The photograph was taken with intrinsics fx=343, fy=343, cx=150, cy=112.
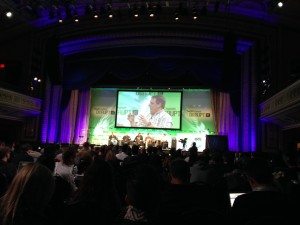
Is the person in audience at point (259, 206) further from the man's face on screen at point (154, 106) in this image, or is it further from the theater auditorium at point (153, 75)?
the man's face on screen at point (154, 106)

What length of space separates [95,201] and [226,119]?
43.9 ft

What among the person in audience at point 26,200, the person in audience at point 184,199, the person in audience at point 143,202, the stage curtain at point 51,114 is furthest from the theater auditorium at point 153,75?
the person in audience at point 26,200

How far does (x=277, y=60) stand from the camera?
12.7 metres

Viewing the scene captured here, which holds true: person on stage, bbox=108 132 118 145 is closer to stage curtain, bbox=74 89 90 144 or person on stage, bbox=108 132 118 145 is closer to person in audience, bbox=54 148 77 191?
stage curtain, bbox=74 89 90 144

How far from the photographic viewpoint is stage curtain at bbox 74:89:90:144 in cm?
1691

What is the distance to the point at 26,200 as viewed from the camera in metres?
1.63

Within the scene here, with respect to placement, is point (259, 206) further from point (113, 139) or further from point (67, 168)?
point (113, 139)

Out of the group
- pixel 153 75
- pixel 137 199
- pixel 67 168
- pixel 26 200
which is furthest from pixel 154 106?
pixel 26 200

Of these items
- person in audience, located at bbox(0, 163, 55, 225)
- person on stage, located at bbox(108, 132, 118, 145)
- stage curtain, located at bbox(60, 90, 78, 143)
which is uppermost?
stage curtain, located at bbox(60, 90, 78, 143)

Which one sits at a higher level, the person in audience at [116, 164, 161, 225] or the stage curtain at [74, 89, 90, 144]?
the stage curtain at [74, 89, 90, 144]

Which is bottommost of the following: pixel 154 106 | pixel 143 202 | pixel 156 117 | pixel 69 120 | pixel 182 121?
pixel 143 202

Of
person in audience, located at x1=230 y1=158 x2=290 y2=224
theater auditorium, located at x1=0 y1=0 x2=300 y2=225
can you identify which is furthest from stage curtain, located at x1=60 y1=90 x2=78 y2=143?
person in audience, located at x1=230 y1=158 x2=290 y2=224

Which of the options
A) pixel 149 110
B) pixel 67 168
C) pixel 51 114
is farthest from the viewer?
pixel 149 110

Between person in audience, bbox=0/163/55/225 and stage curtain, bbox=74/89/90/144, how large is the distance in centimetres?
1541
